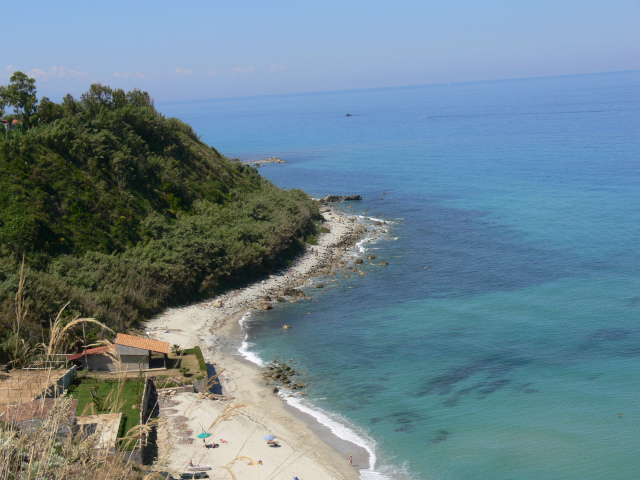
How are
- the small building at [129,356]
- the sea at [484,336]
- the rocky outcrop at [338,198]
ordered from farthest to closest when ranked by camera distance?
the rocky outcrop at [338,198]
the small building at [129,356]
the sea at [484,336]

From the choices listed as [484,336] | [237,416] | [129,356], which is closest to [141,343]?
[129,356]

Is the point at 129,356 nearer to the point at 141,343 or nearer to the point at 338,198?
the point at 141,343

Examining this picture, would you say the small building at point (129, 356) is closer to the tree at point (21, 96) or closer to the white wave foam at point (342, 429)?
the white wave foam at point (342, 429)

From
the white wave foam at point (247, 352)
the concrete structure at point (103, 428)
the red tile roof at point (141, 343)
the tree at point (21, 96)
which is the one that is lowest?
the white wave foam at point (247, 352)

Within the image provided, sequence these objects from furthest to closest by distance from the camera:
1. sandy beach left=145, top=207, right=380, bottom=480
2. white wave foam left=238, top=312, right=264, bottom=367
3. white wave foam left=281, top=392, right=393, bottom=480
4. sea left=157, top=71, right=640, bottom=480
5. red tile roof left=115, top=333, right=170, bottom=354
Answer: white wave foam left=238, top=312, right=264, bottom=367 → red tile roof left=115, top=333, right=170, bottom=354 → sea left=157, top=71, right=640, bottom=480 → white wave foam left=281, top=392, right=393, bottom=480 → sandy beach left=145, top=207, right=380, bottom=480

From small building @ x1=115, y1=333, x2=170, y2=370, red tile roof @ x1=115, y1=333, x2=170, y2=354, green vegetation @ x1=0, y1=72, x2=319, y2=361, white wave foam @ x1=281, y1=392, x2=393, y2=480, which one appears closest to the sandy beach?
white wave foam @ x1=281, y1=392, x2=393, y2=480

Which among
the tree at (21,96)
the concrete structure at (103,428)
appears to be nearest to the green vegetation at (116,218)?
the tree at (21,96)

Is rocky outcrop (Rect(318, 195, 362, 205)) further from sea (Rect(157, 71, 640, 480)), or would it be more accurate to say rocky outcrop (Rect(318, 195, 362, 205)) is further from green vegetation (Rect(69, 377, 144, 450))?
green vegetation (Rect(69, 377, 144, 450))

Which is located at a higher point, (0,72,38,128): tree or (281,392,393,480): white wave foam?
(0,72,38,128): tree
